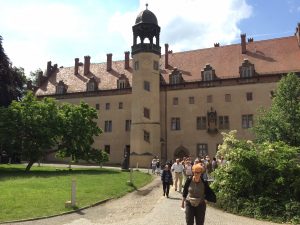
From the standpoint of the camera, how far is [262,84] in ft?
149

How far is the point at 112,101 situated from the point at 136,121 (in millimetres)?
7273

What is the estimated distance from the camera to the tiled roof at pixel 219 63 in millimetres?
46406

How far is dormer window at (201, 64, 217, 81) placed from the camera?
1907 inches

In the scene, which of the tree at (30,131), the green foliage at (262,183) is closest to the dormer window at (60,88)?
the tree at (30,131)

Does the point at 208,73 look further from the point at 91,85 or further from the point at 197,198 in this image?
the point at 197,198

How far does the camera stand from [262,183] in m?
17.2

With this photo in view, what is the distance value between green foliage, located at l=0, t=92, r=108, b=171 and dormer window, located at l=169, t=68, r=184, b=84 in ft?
53.7

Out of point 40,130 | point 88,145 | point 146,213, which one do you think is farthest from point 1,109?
point 146,213

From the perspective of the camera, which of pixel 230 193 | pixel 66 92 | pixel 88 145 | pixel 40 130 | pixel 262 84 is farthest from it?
pixel 66 92

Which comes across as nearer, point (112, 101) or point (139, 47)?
point (139, 47)

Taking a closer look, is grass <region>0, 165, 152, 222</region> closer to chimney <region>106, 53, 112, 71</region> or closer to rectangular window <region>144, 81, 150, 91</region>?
rectangular window <region>144, 81, 150, 91</region>

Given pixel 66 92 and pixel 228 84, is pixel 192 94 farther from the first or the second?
pixel 66 92

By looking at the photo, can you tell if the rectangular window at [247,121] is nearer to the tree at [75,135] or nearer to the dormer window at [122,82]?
the dormer window at [122,82]

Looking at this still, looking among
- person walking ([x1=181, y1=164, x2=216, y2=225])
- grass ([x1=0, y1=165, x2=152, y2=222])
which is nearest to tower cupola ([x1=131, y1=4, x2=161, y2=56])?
grass ([x1=0, y1=165, x2=152, y2=222])
